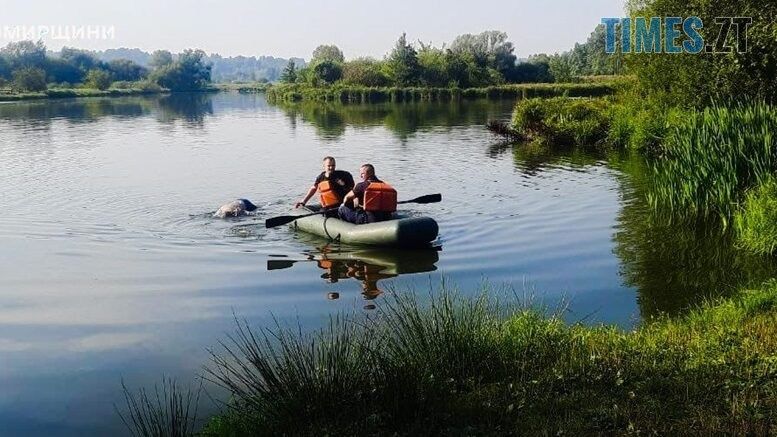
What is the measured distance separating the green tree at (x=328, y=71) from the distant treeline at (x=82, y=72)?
1279 inches

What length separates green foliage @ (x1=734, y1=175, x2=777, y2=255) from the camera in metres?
10.7

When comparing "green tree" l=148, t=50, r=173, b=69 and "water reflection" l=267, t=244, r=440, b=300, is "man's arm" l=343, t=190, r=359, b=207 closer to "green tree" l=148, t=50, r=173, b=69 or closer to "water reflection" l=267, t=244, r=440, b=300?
"water reflection" l=267, t=244, r=440, b=300

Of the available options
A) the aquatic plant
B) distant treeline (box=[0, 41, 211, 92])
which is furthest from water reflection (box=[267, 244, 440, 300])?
distant treeline (box=[0, 41, 211, 92])

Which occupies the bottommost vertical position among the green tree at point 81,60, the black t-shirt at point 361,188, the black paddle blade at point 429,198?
the black paddle blade at point 429,198

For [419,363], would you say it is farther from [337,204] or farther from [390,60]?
[390,60]

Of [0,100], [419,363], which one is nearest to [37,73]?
[0,100]

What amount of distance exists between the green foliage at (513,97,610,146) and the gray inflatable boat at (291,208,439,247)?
16701 mm

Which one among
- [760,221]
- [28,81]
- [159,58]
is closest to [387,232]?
[760,221]

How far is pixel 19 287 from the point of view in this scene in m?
10.7

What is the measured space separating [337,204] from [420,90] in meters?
52.4

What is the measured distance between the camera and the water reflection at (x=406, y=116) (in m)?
37.8

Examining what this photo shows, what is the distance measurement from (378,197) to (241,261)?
7.70 ft

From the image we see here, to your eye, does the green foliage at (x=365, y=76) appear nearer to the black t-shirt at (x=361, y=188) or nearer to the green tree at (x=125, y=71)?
the green tree at (x=125, y=71)

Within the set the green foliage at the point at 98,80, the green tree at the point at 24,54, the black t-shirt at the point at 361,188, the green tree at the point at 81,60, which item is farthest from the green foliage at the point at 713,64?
the green tree at the point at 81,60
